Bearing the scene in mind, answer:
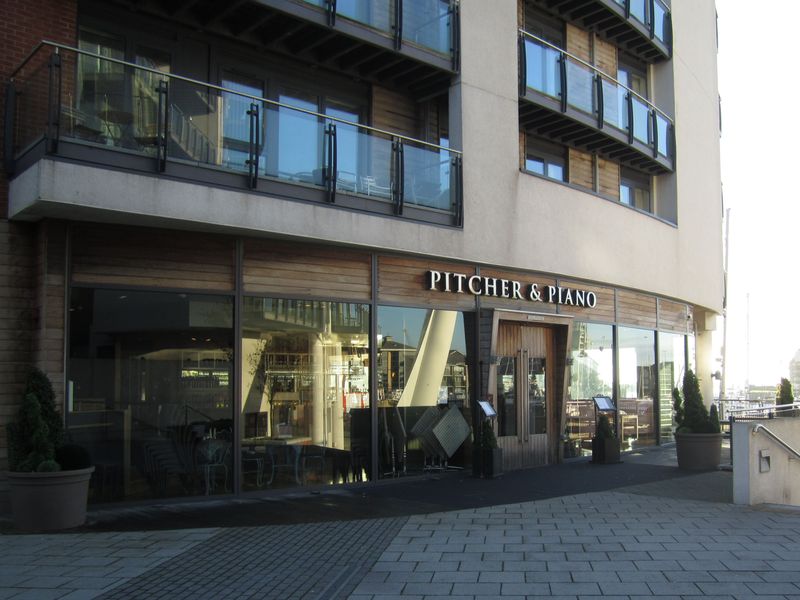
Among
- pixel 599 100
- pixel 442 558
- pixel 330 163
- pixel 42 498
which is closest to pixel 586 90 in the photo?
pixel 599 100

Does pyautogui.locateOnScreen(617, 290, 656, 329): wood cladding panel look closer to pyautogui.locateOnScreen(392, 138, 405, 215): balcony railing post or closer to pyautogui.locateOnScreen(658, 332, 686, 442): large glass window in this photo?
pyautogui.locateOnScreen(658, 332, 686, 442): large glass window

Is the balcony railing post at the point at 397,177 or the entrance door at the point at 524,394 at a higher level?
the balcony railing post at the point at 397,177

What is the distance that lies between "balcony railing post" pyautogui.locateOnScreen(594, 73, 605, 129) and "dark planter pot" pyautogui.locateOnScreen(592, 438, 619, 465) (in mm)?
6621

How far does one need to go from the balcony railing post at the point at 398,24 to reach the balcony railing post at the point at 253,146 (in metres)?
3.16

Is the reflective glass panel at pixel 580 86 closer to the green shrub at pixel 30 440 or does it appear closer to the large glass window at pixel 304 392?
the large glass window at pixel 304 392

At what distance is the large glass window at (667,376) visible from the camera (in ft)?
64.4

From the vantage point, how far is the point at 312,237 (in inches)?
441

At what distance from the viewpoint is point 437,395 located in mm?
13539

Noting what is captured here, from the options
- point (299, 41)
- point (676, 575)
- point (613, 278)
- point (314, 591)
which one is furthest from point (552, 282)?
point (314, 591)

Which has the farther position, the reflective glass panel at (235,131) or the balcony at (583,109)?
the balcony at (583,109)

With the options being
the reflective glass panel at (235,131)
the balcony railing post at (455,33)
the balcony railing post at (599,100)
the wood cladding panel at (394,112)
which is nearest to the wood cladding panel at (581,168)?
the balcony railing post at (599,100)

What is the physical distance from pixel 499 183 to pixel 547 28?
5426 mm

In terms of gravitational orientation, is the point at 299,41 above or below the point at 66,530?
above

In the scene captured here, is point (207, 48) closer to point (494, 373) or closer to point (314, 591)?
point (494, 373)
